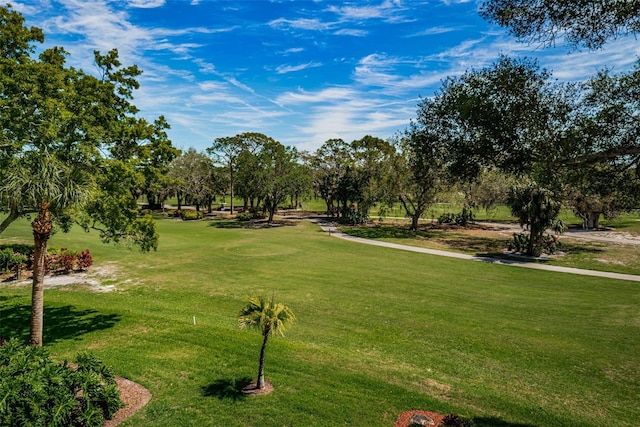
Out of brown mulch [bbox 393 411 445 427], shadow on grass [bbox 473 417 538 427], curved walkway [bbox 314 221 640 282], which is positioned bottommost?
shadow on grass [bbox 473 417 538 427]

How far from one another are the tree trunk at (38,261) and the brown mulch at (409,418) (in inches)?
416

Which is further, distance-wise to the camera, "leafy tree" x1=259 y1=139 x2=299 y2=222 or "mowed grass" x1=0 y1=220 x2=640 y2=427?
"leafy tree" x1=259 y1=139 x2=299 y2=222

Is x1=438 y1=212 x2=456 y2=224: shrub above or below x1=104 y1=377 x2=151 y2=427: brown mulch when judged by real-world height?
above

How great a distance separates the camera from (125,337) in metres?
13.9

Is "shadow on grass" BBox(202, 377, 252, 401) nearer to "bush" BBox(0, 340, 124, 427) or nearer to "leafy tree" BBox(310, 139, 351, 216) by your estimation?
"bush" BBox(0, 340, 124, 427)

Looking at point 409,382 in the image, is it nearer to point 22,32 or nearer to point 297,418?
point 297,418

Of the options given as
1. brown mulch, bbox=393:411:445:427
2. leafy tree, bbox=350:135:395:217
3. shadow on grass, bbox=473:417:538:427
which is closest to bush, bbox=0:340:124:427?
brown mulch, bbox=393:411:445:427

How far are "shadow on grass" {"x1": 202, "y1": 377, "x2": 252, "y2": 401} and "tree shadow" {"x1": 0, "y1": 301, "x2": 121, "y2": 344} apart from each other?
6882 millimetres

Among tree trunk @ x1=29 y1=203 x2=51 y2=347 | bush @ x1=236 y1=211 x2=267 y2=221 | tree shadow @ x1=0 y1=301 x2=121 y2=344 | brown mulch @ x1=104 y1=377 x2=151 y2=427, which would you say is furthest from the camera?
bush @ x1=236 y1=211 x2=267 y2=221

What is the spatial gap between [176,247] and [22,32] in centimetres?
2465

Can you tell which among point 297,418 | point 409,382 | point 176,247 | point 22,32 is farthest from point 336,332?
point 176,247

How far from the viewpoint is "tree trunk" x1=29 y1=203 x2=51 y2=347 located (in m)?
10.7

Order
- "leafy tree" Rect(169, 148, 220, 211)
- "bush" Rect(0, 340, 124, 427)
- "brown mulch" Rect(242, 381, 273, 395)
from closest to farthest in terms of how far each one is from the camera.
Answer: "bush" Rect(0, 340, 124, 427)
"brown mulch" Rect(242, 381, 273, 395)
"leafy tree" Rect(169, 148, 220, 211)

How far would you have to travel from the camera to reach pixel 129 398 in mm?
9859
